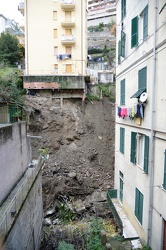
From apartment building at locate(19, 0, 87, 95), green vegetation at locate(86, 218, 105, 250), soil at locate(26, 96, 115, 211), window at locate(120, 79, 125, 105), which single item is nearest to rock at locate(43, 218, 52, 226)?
soil at locate(26, 96, 115, 211)

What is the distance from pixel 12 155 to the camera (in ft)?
27.3

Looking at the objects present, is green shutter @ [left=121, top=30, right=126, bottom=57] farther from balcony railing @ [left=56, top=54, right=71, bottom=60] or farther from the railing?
balcony railing @ [left=56, top=54, right=71, bottom=60]

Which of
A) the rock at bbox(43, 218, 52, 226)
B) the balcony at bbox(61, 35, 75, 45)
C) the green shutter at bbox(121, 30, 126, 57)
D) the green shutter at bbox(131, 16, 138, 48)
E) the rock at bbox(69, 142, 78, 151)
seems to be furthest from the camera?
the balcony at bbox(61, 35, 75, 45)

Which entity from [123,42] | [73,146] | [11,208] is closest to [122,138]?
[123,42]

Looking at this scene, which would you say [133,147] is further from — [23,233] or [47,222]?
[47,222]

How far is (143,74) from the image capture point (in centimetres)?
859

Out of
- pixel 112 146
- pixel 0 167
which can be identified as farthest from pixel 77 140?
pixel 0 167

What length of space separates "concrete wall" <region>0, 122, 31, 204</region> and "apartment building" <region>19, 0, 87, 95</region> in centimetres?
1484

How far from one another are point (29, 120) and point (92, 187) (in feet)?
28.0

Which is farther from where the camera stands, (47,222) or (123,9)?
(47,222)

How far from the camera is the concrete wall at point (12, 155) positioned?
723cm

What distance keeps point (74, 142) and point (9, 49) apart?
15810 millimetres

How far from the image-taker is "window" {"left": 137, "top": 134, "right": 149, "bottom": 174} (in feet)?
27.1

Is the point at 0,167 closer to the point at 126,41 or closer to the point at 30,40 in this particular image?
the point at 126,41
